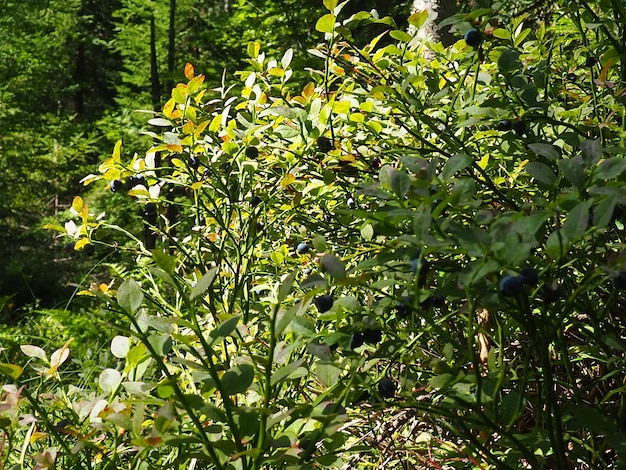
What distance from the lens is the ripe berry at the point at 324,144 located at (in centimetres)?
140

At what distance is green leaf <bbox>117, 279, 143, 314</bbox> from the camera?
749 mm

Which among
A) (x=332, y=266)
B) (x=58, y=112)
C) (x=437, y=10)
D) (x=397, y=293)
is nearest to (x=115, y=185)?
(x=397, y=293)

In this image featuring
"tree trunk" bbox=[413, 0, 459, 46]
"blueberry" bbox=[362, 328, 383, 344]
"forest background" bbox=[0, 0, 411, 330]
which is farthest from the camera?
"forest background" bbox=[0, 0, 411, 330]

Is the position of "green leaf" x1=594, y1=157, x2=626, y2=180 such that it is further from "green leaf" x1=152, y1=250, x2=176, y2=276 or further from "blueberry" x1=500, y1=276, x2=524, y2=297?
"green leaf" x1=152, y1=250, x2=176, y2=276

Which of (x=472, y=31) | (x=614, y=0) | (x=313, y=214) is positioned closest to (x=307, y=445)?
(x=472, y=31)

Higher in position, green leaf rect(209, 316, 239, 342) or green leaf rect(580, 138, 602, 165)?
green leaf rect(580, 138, 602, 165)

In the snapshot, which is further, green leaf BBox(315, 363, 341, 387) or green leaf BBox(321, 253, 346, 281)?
green leaf BBox(315, 363, 341, 387)

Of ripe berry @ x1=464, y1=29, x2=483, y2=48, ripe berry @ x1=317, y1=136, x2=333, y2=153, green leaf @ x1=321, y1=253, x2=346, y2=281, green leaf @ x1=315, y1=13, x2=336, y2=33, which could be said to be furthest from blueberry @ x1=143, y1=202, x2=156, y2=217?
green leaf @ x1=321, y1=253, x2=346, y2=281

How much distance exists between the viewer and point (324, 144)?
1.42 meters

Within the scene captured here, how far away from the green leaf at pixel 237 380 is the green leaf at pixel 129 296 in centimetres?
13

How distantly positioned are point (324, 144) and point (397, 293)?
44 cm

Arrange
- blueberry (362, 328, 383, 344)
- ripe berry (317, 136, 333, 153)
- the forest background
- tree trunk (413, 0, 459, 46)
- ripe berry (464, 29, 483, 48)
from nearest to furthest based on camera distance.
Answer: blueberry (362, 328, 383, 344) → ripe berry (464, 29, 483, 48) → ripe berry (317, 136, 333, 153) → tree trunk (413, 0, 459, 46) → the forest background

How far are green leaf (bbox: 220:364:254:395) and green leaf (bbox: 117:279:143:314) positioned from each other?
0.43ft

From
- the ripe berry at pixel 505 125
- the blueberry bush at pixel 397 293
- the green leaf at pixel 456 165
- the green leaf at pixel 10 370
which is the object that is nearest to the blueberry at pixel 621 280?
the blueberry bush at pixel 397 293
